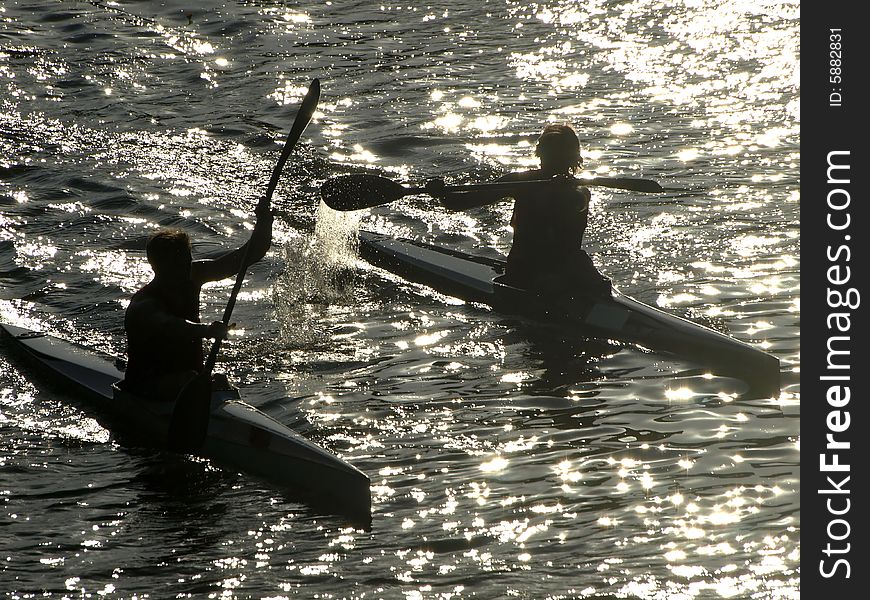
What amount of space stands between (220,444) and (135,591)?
4.51ft

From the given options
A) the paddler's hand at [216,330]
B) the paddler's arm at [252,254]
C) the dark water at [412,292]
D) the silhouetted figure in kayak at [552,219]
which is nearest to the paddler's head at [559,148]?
the silhouetted figure in kayak at [552,219]

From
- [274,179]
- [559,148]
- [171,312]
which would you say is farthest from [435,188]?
[171,312]

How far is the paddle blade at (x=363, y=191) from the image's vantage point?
10555 millimetres

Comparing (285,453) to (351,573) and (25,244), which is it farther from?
(25,244)

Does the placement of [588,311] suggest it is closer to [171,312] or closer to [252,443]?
[252,443]

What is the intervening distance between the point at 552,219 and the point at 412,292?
182cm

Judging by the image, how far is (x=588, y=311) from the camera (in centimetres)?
984

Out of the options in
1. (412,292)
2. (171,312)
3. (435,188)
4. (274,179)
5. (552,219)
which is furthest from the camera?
(412,292)

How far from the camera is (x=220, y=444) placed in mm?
7820

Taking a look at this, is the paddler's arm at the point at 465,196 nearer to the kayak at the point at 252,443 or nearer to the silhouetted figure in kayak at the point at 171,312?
the silhouetted figure in kayak at the point at 171,312

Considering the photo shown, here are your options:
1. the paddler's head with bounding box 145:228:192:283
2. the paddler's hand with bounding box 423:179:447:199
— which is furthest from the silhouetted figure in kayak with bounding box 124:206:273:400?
the paddler's hand with bounding box 423:179:447:199

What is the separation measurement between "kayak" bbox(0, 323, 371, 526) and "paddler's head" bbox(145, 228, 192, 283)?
2.80ft

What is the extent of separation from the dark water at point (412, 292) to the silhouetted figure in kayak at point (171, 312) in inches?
20.7

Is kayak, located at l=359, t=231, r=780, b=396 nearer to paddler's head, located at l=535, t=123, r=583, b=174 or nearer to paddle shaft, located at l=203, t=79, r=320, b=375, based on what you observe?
paddler's head, located at l=535, t=123, r=583, b=174
